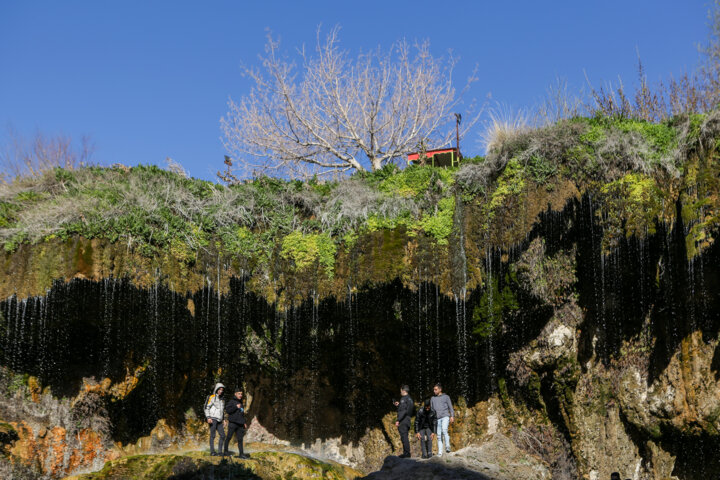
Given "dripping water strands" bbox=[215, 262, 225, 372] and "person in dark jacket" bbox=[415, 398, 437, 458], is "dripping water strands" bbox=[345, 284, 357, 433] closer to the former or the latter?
"dripping water strands" bbox=[215, 262, 225, 372]

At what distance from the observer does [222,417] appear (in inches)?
488

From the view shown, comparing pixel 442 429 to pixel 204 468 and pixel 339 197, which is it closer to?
pixel 204 468

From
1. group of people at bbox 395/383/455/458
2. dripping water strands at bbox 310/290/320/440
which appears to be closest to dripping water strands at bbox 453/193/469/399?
group of people at bbox 395/383/455/458

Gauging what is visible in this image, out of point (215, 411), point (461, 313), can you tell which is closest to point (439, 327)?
point (461, 313)

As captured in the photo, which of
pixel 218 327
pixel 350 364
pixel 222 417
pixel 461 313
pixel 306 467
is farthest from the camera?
pixel 350 364

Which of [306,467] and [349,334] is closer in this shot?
[306,467]

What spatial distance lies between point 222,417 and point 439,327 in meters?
5.18

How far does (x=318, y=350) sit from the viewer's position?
15641 mm

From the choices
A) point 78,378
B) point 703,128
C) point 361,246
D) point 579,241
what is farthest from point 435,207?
point 78,378

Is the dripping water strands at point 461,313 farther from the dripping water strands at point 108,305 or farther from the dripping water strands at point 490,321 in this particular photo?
the dripping water strands at point 108,305

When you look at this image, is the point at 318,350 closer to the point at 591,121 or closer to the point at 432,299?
the point at 432,299

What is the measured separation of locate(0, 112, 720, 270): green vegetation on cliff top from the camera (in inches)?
534

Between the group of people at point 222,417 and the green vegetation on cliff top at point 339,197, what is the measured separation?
4.12 m

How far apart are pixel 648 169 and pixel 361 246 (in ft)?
21.4
